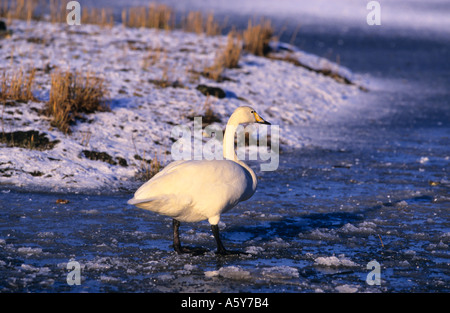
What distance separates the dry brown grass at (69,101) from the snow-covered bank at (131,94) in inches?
6.1

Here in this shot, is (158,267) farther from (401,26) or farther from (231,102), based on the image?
(401,26)

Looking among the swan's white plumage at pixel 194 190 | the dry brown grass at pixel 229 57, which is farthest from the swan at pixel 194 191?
the dry brown grass at pixel 229 57

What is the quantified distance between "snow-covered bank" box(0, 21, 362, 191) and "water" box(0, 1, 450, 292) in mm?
987

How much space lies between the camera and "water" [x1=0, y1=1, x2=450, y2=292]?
5.50 meters

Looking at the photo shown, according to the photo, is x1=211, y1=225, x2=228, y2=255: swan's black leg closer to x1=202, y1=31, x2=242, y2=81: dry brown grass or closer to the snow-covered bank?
the snow-covered bank

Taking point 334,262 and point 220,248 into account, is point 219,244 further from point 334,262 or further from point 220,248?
point 334,262

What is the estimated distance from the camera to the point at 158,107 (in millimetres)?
12086

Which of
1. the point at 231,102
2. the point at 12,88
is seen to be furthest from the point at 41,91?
the point at 231,102

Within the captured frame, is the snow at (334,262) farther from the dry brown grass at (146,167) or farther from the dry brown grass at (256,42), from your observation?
→ the dry brown grass at (256,42)

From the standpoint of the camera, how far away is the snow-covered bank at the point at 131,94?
9.25m

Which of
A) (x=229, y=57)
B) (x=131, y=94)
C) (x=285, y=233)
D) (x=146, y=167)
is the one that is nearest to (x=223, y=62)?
(x=229, y=57)
